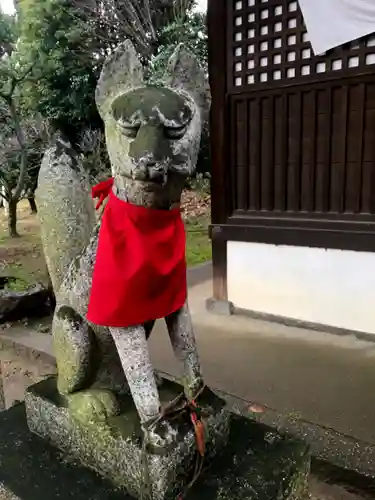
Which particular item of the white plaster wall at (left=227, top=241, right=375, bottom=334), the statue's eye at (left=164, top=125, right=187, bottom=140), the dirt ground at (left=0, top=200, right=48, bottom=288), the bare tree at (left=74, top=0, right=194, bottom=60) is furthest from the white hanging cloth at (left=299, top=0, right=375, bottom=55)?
the bare tree at (left=74, top=0, right=194, bottom=60)

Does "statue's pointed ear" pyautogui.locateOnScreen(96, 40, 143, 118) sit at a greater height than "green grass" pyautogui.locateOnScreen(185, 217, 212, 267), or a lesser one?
greater

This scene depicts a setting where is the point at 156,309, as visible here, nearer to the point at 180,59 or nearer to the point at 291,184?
the point at 180,59

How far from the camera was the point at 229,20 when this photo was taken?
4.02 meters

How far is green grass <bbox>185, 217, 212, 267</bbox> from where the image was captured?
690cm

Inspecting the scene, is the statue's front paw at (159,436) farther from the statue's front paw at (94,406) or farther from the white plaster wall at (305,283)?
the white plaster wall at (305,283)

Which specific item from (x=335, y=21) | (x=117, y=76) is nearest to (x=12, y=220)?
(x=335, y=21)

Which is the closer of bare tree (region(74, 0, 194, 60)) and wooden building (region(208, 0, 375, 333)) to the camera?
wooden building (region(208, 0, 375, 333))

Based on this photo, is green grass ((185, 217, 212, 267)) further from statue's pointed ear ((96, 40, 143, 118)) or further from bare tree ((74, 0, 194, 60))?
statue's pointed ear ((96, 40, 143, 118))

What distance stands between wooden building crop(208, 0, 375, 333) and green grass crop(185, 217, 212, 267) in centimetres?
236

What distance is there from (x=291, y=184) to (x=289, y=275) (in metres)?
0.83

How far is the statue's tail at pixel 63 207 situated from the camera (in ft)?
4.75

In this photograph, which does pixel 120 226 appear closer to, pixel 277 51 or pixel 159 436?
pixel 159 436

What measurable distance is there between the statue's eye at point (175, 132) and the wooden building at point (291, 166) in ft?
9.33

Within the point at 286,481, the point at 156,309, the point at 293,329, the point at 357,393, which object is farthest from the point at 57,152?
the point at 293,329
